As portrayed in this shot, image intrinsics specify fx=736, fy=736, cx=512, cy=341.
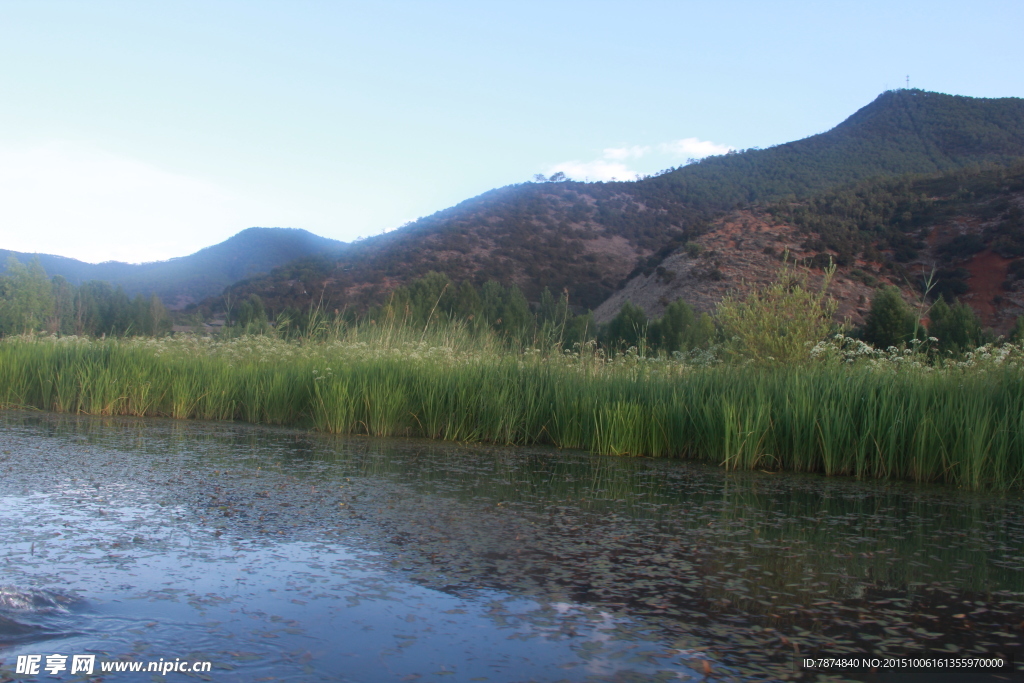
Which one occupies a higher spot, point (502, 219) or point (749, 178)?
point (749, 178)

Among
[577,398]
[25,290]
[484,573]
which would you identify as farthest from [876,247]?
[484,573]

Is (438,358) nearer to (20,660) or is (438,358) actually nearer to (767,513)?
(767,513)

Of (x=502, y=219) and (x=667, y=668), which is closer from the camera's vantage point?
(x=667, y=668)

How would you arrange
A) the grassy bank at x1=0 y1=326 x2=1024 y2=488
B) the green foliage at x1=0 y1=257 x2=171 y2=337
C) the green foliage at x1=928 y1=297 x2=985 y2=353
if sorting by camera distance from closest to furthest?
the grassy bank at x1=0 y1=326 x2=1024 y2=488 → the green foliage at x1=0 y1=257 x2=171 y2=337 → the green foliage at x1=928 y1=297 x2=985 y2=353

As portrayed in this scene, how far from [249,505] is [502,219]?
54.9 meters

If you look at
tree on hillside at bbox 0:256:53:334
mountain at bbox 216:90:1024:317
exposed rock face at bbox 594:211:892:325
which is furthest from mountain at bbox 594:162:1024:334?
A: tree on hillside at bbox 0:256:53:334

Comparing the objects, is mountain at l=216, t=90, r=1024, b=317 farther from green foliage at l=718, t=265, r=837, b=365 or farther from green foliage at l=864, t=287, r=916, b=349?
green foliage at l=718, t=265, r=837, b=365

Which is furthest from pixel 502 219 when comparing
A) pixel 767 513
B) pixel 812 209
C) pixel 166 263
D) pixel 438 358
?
pixel 767 513

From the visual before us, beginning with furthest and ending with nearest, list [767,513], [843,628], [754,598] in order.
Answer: [767,513] → [754,598] → [843,628]

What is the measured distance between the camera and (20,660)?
1.76 metres

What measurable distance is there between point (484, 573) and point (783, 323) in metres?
8.04

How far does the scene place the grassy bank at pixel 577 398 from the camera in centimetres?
513

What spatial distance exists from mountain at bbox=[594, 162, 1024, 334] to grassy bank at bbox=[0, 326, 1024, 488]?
85.7 feet

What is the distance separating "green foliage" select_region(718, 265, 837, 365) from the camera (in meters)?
9.41
